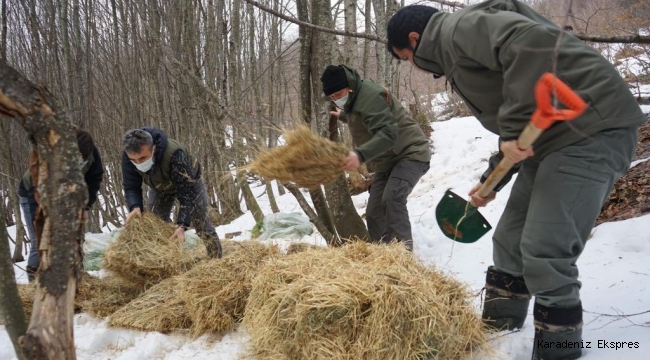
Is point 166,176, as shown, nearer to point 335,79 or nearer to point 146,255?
point 146,255

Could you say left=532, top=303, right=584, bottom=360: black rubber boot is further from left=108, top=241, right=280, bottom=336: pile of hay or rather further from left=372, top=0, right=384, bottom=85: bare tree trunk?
left=372, top=0, right=384, bottom=85: bare tree trunk

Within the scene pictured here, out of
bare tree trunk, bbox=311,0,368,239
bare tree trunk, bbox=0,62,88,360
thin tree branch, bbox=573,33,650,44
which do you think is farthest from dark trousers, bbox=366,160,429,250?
bare tree trunk, bbox=0,62,88,360

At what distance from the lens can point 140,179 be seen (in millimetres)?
4020

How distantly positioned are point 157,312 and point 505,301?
2.21 m

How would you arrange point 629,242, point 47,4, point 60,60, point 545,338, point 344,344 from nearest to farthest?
point 545,338 → point 344,344 → point 629,242 → point 47,4 → point 60,60

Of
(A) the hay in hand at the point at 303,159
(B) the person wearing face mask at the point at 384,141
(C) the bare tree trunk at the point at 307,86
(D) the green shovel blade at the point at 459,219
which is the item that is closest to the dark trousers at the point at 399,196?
(B) the person wearing face mask at the point at 384,141

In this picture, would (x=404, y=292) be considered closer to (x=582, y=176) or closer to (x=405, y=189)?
(x=582, y=176)

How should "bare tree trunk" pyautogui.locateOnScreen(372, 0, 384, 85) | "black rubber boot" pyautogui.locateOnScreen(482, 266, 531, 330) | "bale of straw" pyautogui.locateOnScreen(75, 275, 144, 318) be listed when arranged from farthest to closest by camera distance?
"bare tree trunk" pyautogui.locateOnScreen(372, 0, 384, 85) < "bale of straw" pyautogui.locateOnScreen(75, 275, 144, 318) < "black rubber boot" pyautogui.locateOnScreen(482, 266, 531, 330)

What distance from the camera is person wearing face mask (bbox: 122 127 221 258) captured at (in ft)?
11.8

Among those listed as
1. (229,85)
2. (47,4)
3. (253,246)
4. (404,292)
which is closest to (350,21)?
(229,85)

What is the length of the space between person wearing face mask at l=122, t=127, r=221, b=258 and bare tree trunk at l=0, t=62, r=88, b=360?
6.36 ft

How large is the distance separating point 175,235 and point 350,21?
516 centimetres

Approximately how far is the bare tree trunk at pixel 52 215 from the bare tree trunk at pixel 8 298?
0.25 m

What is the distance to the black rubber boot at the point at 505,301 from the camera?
2232mm
